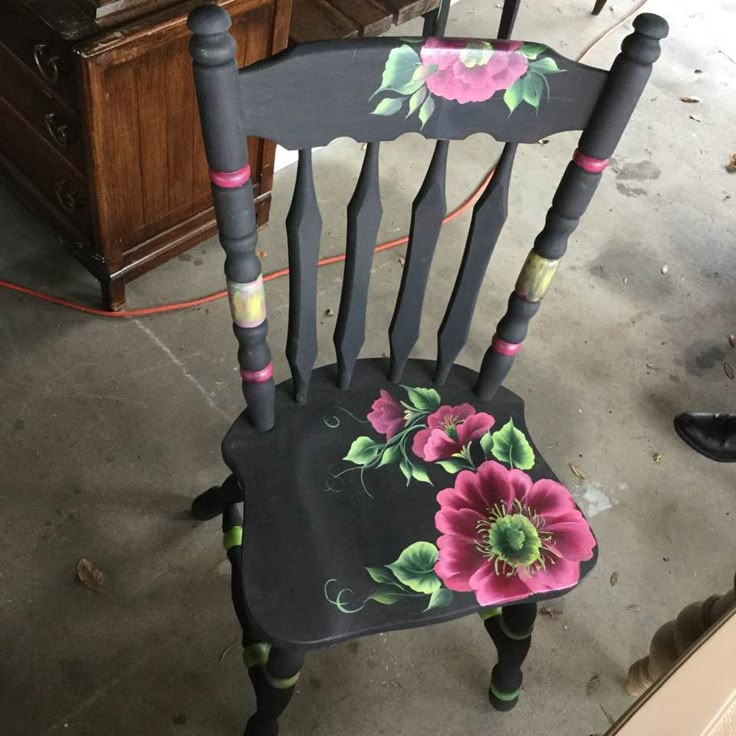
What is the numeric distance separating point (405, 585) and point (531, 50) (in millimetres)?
643

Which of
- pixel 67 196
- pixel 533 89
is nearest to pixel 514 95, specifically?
pixel 533 89

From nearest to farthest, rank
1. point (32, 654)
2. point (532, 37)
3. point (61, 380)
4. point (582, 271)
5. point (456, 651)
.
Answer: point (32, 654) < point (456, 651) < point (61, 380) < point (582, 271) < point (532, 37)

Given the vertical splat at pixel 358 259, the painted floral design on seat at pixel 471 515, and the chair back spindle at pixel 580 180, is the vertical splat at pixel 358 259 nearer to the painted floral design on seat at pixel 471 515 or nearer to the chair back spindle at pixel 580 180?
the painted floral design on seat at pixel 471 515

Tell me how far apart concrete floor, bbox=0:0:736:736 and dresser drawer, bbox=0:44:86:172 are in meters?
0.39

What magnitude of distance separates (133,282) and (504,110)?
48.5 inches

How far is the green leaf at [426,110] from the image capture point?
940mm

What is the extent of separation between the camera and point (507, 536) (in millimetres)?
1095

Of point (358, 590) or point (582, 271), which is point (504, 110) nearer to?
point (358, 590)

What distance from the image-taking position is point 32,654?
Answer: 4.71 feet

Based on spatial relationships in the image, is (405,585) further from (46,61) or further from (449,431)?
(46,61)

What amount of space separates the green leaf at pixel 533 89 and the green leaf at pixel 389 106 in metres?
0.14

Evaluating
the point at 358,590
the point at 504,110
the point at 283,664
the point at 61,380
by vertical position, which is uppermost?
the point at 504,110

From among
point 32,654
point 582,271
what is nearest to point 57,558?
point 32,654

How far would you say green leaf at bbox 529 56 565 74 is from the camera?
93cm
